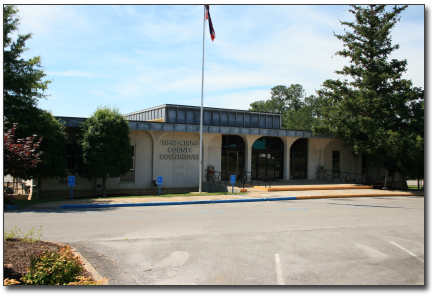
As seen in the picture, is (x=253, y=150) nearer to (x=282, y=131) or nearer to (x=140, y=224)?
(x=282, y=131)

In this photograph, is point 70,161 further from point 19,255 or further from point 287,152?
point 287,152

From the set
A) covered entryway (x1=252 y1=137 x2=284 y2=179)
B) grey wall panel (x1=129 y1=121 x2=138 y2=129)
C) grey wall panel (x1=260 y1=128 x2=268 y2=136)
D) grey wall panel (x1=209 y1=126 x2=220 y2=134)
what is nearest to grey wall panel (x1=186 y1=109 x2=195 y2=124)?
A: covered entryway (x1=252 y1=137 x2=284 y2=179)

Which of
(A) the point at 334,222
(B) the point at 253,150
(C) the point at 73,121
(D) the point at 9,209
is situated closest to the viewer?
(A) the point at 334,222

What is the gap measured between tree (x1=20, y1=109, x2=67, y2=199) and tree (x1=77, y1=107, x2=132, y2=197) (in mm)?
1253

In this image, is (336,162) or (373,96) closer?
(373,96)

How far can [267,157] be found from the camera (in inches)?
1169

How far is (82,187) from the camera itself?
22.5 m

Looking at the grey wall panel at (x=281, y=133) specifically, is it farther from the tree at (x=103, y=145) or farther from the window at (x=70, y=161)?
the window at (x=70, y=161)

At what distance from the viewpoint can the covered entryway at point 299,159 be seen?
30.9 metres

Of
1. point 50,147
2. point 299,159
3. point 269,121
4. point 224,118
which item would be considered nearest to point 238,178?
point 299,159

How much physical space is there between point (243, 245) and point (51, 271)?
4628 millimetres

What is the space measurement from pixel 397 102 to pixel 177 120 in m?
18.4

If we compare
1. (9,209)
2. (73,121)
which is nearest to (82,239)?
(9,209)

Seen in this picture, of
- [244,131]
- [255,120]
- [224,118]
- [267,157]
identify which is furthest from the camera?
[255,120]
